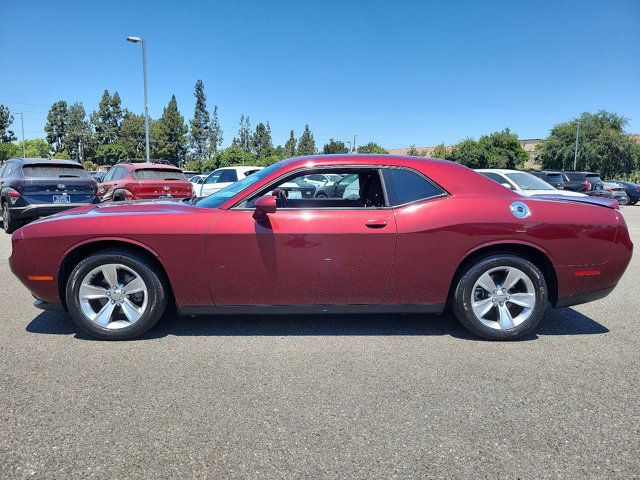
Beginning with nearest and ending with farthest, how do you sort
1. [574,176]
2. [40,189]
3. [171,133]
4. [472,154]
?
1. [40,189]
2. [574,176]
3. [472,154]
4. [171,133]

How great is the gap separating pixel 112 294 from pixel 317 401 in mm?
2015

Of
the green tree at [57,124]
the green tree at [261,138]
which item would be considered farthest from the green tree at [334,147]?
the green tree at [57,124]

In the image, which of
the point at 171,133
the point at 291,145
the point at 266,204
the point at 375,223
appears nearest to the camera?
the point at 266,204

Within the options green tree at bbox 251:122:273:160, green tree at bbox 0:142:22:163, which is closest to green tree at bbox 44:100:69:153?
green tree at bbox 0:142:22:163

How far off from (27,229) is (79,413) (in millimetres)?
1909

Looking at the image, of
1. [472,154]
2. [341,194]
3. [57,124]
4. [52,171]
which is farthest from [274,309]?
[57,124]

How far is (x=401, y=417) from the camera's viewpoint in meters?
2.69

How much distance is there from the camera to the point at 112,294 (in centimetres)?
380

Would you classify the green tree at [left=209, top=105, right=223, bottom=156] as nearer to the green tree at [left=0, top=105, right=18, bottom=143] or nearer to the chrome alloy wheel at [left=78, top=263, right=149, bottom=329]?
the green tree at [left=0, top=105, right=18, bottom=143]

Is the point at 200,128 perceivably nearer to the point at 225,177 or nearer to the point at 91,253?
the point at 225,177

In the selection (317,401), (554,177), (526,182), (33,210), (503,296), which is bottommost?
(317,401)

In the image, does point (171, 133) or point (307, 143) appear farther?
point (307, 143)

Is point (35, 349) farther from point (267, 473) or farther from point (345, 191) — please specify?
point (345, 191)

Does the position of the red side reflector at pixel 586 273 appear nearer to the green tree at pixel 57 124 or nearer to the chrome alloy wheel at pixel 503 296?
the chrome alloy wheel at pixel 503 296
